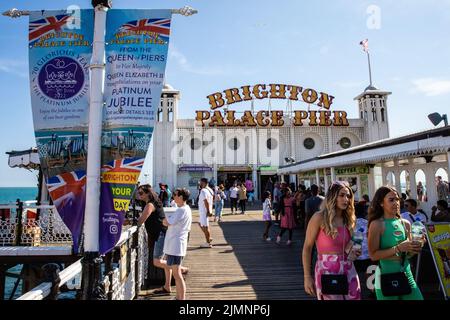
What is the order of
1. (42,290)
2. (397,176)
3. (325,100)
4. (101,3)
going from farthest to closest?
(325,100), (397,176), (101,3), (42,290)

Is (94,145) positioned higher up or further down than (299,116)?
further down

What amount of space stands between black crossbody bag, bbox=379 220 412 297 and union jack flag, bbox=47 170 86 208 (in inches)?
122

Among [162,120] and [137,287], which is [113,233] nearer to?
[137,287]

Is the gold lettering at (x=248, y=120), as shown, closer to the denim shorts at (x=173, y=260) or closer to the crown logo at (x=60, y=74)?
the denim shorts at (x=173, y=260)

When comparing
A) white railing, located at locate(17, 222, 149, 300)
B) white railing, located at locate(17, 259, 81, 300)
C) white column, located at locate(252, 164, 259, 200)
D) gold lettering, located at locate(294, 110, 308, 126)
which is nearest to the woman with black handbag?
white railing, located at locate(17, 259, 81, 300)

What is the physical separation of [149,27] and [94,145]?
1.44 meters

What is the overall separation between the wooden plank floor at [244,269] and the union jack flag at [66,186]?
2522mm

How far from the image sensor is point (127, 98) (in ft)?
10.7

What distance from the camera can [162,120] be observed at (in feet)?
91.4

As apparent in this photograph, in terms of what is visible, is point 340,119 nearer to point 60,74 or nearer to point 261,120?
point 261,120

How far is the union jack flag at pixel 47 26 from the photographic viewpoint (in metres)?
3.31

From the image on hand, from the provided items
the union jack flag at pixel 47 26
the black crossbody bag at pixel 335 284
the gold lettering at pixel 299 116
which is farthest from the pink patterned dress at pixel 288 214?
the gold lettering at pixel 299 116

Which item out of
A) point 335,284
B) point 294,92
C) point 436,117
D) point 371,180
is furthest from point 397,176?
point 294,92
